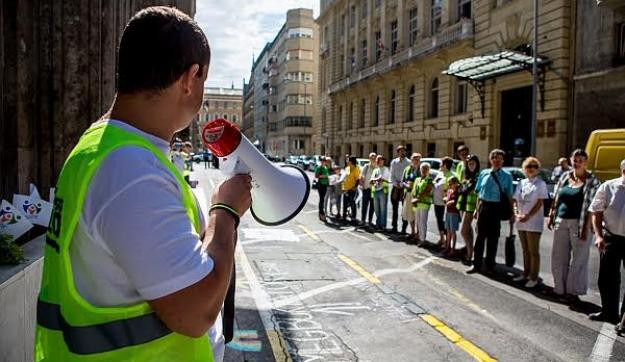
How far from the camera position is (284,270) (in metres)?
8.15

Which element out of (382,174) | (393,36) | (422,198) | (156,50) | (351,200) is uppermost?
(393,36)

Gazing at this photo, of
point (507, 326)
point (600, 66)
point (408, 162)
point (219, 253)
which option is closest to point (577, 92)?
point (600, 66)

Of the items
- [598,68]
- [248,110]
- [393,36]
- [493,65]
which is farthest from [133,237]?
[248,110]

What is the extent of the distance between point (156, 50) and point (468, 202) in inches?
327

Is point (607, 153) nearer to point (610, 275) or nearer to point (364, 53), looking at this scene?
point (610, 275)

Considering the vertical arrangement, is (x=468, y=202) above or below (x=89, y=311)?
below

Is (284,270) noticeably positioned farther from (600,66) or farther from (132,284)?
(600,66)

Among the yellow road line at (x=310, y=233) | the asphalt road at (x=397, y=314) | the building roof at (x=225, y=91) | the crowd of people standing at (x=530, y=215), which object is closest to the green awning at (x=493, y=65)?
the crowd of people standing at (x=530, y=215)

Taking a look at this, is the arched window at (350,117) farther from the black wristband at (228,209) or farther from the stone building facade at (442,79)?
the black wristband at (228,209)

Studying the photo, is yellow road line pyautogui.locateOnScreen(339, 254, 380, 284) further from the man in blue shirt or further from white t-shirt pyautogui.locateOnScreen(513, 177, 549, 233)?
white t-shirt pyautogui.locateOnScreen(513, 177, 549, 233)

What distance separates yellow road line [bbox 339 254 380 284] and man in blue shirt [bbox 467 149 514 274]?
1.68 meters

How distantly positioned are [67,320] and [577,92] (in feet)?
84.4

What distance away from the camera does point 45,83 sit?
517 centimetres

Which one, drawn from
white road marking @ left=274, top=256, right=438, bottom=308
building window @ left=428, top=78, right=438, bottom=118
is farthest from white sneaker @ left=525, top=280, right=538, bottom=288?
building window @ left=428, top=78, right=438, bottom=118
